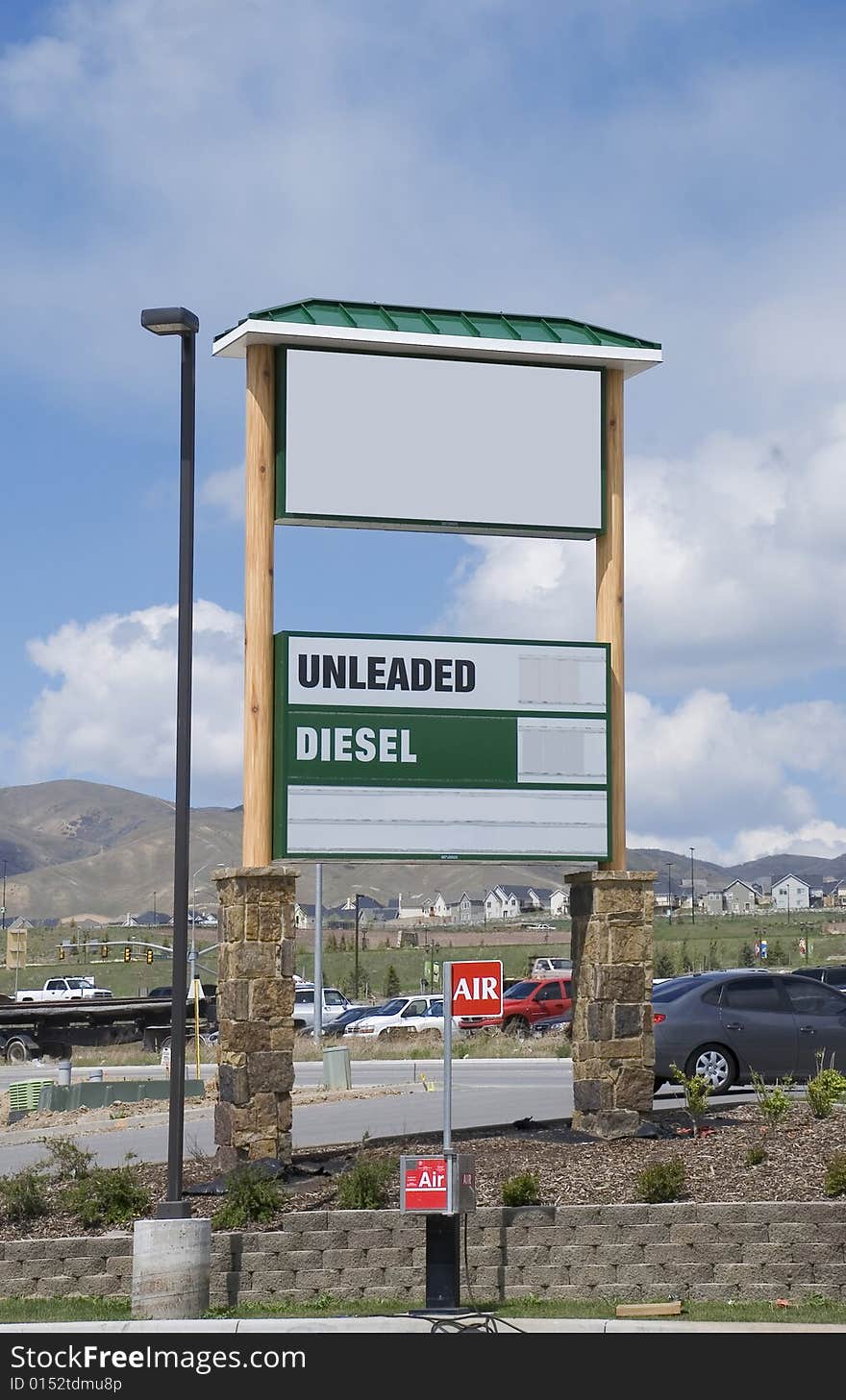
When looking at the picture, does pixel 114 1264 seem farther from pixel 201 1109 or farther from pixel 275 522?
pixel 201 1109

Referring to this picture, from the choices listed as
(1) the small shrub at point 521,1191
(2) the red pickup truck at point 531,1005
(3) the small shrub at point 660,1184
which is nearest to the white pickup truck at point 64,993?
(2) the red pickup truck at point 531,1005

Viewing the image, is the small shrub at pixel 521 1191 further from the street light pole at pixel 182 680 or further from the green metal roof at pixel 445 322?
the green metal roof at pixel 445 322

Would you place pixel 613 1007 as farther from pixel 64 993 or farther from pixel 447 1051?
pixel 64 993

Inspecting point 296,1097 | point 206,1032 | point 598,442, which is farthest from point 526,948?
point 598,442

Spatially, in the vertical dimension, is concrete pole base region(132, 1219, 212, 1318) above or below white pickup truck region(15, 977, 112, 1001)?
above

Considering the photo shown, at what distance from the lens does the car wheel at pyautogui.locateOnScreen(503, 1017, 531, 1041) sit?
136 ft

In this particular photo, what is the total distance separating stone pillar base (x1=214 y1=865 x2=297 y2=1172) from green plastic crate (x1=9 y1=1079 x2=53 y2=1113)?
1449 centimetres

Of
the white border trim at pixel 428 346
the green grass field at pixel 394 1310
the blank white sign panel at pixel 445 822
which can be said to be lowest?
the green grass field at pixel 394 1310

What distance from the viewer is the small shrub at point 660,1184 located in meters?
12.3

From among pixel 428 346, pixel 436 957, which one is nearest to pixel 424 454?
pixel 428 346

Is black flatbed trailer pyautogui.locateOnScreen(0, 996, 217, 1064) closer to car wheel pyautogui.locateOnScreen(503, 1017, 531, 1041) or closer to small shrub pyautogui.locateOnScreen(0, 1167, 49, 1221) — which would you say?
car wheel pyautogui.locateOnScreen(503, 1017, 531, 1041)

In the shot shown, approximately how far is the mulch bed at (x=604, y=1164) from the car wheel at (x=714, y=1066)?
3.63 meters

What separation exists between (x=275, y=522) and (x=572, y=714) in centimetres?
326

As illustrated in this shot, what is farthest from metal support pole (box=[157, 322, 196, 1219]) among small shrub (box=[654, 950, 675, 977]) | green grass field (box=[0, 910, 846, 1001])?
green grass field (box=[0, 910, 846, 1001])
